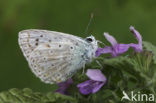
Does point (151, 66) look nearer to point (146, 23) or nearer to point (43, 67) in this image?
point (43, 67)

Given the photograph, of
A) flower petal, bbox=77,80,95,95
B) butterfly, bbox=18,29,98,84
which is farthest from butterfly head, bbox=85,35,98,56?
flower petal, bbox=77,80,95,95

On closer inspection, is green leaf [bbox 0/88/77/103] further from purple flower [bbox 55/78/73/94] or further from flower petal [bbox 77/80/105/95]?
purple flower [bbox 55/78/73/94]

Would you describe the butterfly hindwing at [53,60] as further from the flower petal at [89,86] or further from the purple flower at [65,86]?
the flower petal at [89,86]

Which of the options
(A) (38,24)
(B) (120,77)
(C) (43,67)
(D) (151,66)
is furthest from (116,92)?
(A) (38,24)

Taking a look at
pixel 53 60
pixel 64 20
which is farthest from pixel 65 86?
pixel 64 20


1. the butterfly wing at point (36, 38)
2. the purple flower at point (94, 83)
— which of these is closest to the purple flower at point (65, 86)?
the purple flower at point (94, 83)
